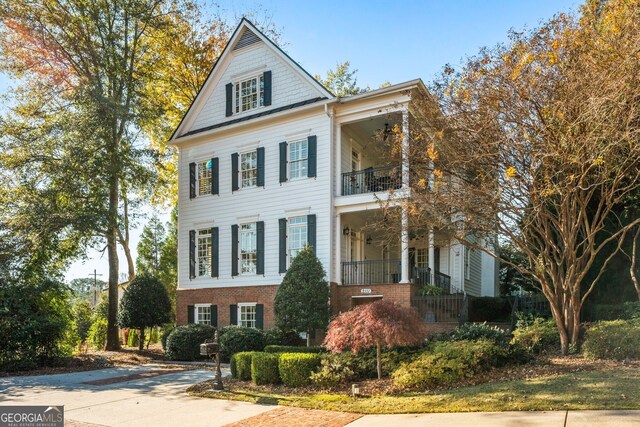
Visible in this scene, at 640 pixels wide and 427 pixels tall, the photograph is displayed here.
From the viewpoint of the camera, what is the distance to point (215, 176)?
21.9 metres

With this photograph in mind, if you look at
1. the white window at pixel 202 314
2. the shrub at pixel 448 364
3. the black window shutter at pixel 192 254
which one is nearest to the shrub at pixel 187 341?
the white window at pixel 202 314

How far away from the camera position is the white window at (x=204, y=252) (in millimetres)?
21828

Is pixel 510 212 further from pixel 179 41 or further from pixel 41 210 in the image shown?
pixel 179 41

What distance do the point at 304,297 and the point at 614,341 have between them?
29.0 ft

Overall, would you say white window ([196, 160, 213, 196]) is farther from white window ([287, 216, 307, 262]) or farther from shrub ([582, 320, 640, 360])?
shrub ([582, 320, 640, 360])

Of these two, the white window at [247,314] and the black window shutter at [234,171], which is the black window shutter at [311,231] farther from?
the black window shutter at [234,171]

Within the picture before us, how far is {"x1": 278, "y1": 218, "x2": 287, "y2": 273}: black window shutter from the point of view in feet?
63.7

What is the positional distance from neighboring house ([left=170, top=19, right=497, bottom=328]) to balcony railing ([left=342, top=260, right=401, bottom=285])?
5 centimetres

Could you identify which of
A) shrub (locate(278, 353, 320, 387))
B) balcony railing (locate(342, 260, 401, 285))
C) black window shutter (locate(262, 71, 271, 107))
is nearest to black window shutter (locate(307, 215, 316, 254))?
balcony railing (locate(342, 260, 401, 285))

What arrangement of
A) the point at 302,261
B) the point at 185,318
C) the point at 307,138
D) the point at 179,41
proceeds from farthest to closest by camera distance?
the point at 179,41 < the point at 185,318 < the point at 307,138 < the point at 302,261

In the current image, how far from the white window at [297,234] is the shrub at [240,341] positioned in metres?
3.75

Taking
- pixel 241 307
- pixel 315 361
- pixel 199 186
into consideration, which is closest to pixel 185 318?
pixel 241 307

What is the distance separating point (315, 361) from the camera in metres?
11.3

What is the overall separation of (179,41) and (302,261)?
16.0 m
